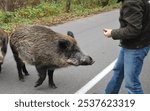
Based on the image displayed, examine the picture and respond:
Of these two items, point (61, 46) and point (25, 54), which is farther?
point (25, 54)

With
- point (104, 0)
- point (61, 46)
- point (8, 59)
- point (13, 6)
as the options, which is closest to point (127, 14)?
point (61, 46)

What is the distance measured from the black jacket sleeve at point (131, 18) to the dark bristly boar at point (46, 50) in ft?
6.06

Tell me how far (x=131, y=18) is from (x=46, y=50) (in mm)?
2450

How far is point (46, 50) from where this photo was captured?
7.61 metres

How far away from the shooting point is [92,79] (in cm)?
866

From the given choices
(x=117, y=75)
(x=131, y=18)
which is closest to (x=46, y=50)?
(x=117, y=75)

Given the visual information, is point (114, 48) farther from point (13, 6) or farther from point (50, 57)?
point (13, 6)

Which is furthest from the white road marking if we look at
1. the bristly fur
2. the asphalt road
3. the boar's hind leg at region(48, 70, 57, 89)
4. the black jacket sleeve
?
the black jacket sleeve

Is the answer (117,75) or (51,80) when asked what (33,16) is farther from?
(117,75)

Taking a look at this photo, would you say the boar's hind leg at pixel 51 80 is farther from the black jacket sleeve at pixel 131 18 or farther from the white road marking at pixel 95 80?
the black jacket sleeve at pixel 131 18

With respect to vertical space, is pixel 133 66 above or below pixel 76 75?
above

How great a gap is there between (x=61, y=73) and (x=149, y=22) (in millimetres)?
3587

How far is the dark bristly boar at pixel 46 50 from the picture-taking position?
7.49 m

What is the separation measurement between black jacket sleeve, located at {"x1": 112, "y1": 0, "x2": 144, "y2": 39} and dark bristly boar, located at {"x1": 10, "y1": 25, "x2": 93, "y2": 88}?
72.8 inches
